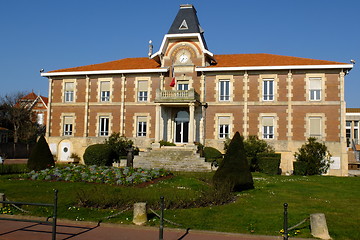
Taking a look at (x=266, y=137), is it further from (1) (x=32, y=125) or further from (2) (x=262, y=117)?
(1) (x=32, y=125)

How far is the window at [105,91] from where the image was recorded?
104 ft

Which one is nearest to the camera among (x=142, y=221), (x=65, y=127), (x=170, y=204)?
(x=142, y=221)

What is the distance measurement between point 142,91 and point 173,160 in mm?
8311

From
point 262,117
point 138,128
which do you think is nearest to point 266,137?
point 262,117

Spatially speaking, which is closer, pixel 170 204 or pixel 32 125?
pixel 170 204

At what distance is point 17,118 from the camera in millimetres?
48719

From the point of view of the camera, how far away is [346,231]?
8.73 m

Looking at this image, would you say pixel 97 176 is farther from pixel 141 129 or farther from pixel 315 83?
pixel 315 83

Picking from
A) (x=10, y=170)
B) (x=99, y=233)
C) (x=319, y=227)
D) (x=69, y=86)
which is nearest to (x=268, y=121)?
(x=69, y=86)

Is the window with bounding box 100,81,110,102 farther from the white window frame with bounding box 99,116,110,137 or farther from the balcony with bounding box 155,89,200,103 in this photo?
the balcony with bounding box 155,89,200,103

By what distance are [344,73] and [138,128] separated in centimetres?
1698

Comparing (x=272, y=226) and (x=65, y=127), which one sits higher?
(x=65, y=127)

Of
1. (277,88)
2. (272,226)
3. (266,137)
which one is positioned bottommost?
(272,226)

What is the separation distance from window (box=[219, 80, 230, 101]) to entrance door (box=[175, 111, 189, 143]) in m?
3.23
